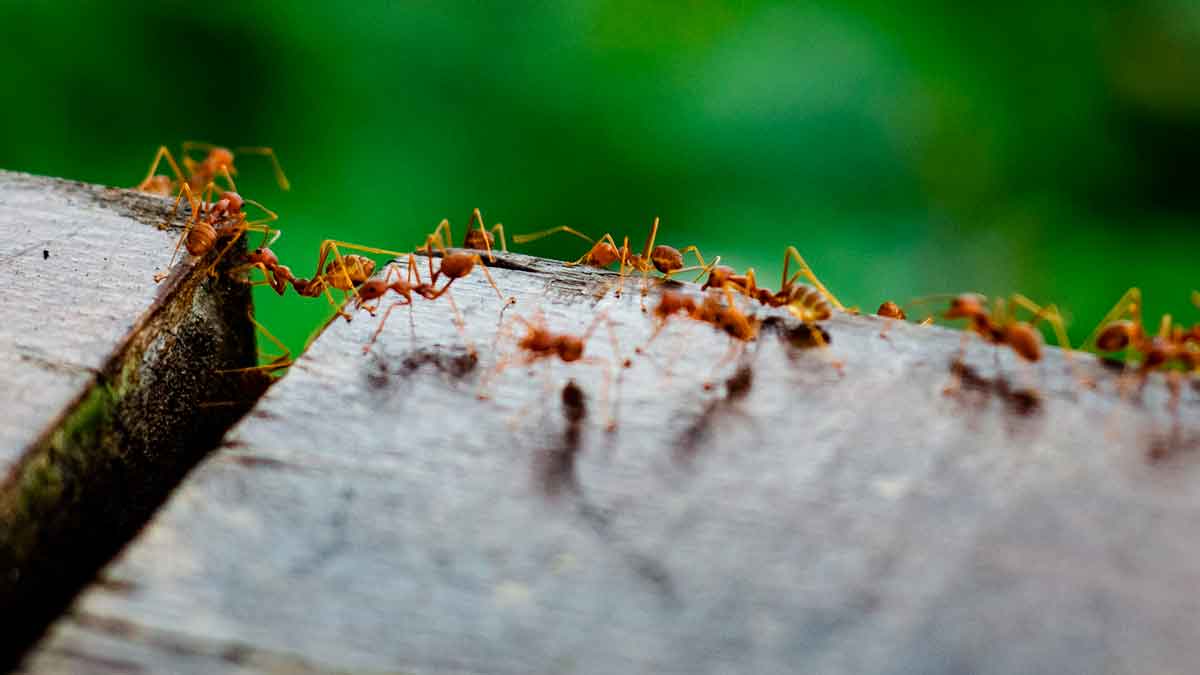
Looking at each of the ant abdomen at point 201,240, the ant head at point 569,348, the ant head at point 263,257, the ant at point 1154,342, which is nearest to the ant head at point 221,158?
the ant head at point 263,257

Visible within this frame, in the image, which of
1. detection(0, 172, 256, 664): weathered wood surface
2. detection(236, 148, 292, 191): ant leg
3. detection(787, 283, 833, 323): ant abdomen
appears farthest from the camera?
detection(236, 148, 292, 191): ant leg

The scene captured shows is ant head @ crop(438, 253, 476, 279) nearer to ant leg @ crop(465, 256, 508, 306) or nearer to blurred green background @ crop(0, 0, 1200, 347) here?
ant leg @ crop(465, 256, 508, 306)

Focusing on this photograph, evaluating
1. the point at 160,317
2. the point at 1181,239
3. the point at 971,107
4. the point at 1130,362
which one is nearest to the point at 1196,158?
the point at 1181,239

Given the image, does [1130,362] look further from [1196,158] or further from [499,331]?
[1196,158]

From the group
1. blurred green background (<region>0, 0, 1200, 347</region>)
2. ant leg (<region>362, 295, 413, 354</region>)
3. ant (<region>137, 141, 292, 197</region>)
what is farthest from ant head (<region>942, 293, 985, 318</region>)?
blurred green background (<region>0, 0, 1200, 347</region>)

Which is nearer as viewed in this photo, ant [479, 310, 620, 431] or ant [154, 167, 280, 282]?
ant [479, 310, 620, 431]

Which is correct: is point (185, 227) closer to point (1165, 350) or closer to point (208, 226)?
point (208, 226)

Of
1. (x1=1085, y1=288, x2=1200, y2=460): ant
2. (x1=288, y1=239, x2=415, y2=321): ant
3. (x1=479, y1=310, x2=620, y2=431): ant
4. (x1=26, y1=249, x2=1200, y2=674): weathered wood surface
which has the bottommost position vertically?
(x1=26, y1=249, x2=1200, y2=674): weathered wood surface
